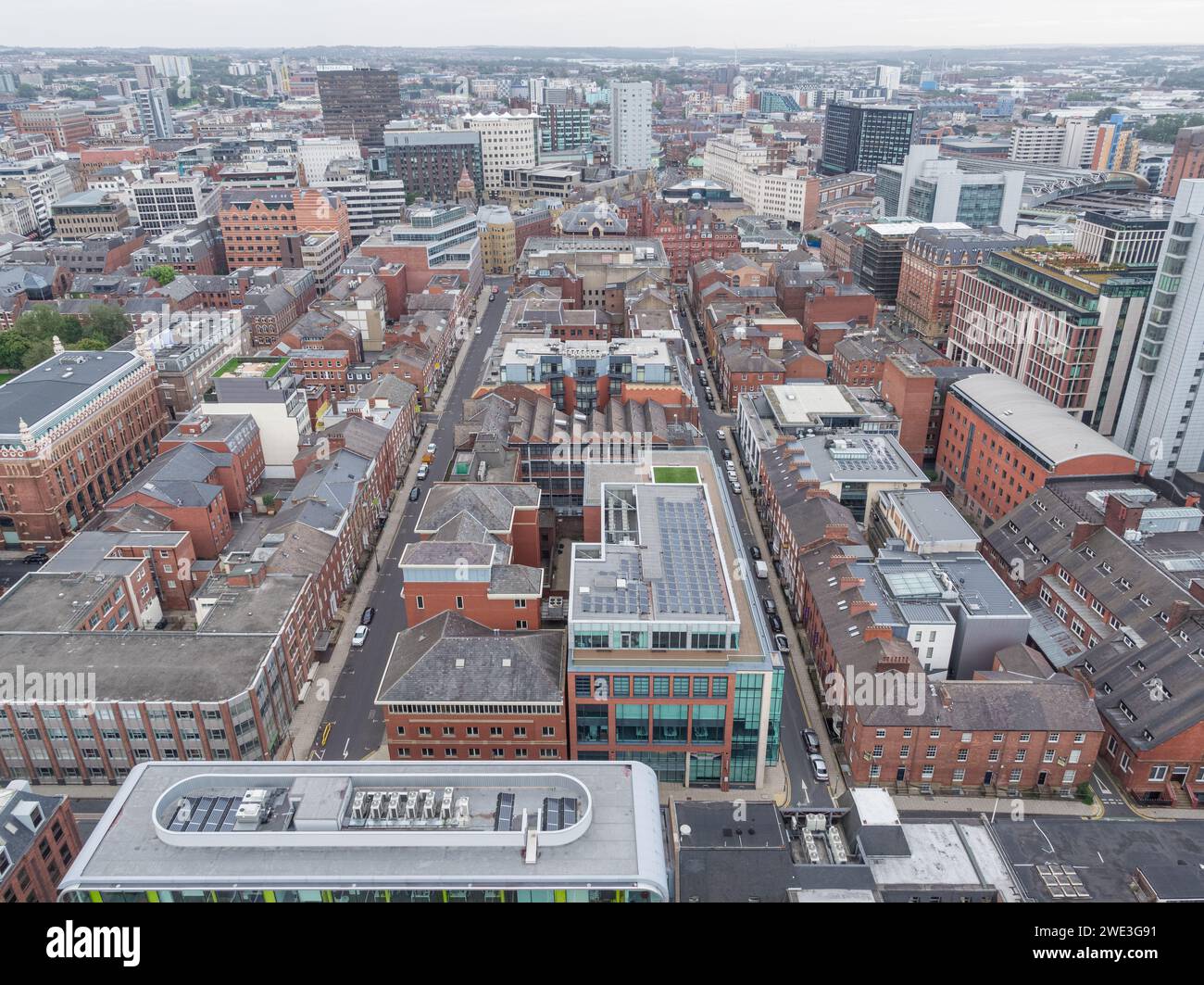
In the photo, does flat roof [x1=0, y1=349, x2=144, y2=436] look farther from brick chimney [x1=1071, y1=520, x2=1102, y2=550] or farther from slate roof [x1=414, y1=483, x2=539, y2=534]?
brick chimney [x1=1071, y1=520, x2=1102, y2=550]

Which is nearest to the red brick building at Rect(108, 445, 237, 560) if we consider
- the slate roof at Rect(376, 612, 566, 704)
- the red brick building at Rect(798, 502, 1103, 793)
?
the slate roof at Rect(376, 612, 566, 704)

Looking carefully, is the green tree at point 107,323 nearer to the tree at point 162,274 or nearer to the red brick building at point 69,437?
the tree at point 162,274

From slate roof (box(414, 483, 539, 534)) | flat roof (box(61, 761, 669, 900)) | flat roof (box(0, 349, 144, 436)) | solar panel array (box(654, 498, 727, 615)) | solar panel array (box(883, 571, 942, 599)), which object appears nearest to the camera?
flat roof (box(61, 761, 669, 900))

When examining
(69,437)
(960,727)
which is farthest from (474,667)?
(69,437)

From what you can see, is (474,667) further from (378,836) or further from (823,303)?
(823,303)

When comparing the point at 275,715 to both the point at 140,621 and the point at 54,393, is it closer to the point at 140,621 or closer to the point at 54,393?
the point at 140,621

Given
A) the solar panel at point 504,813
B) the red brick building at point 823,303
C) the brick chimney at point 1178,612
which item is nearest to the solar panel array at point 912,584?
the brick chimney at point 1178,612
